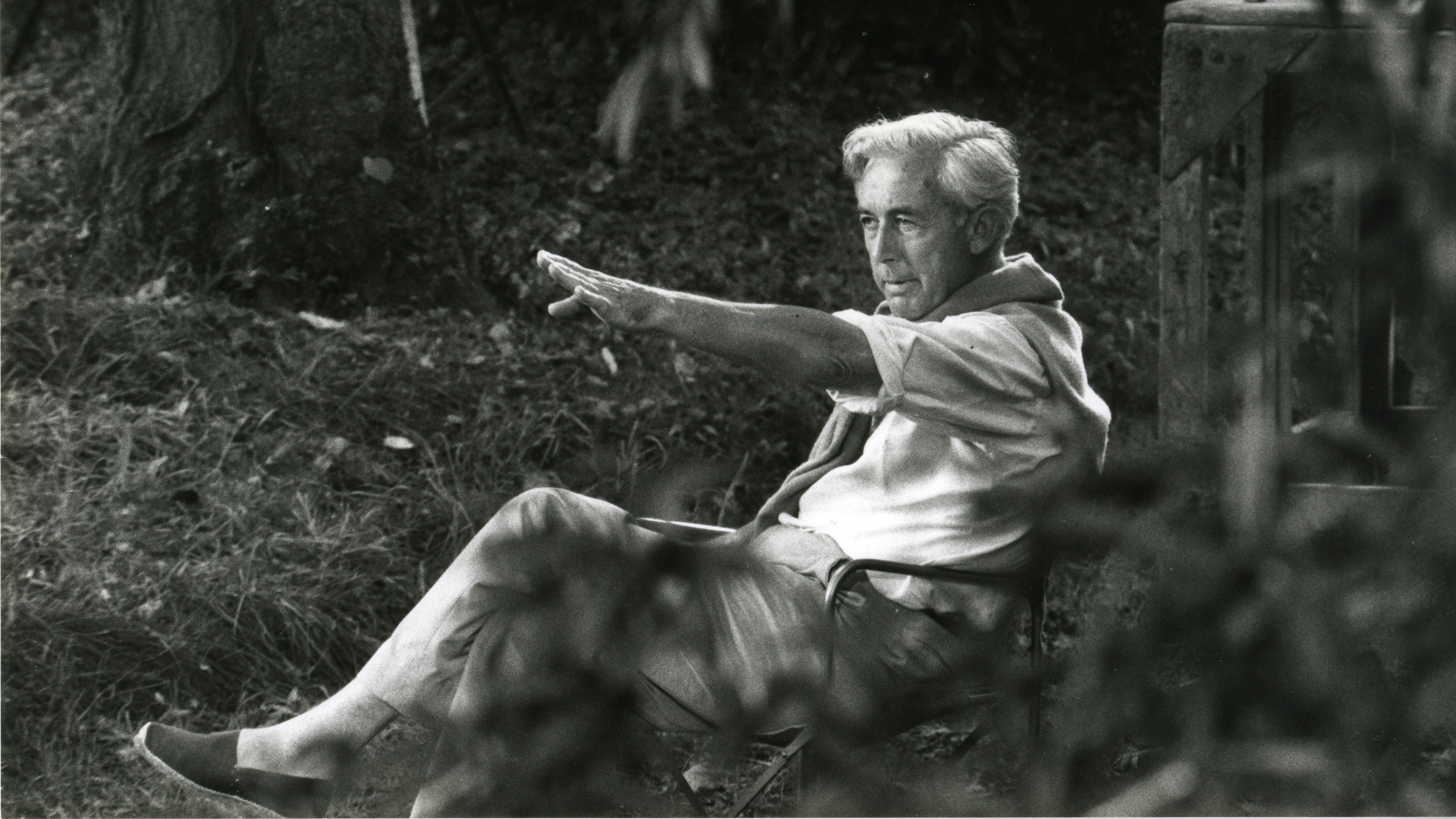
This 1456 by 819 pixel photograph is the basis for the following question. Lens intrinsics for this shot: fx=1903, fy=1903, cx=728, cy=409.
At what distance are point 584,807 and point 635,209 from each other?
235 inches

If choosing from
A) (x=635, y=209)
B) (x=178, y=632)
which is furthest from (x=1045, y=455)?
(x=635, y=209)

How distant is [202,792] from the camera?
3.18 metres

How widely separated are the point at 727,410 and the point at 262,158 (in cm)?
166

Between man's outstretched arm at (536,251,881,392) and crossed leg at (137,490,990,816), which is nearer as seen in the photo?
crossed leg at (137,490,990,816)

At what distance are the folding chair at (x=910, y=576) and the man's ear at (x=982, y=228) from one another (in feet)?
1.85

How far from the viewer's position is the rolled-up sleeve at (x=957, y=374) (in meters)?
2.52

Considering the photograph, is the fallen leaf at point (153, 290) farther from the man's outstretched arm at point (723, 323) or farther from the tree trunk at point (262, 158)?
the man's outstretched arm at point (723, 323)

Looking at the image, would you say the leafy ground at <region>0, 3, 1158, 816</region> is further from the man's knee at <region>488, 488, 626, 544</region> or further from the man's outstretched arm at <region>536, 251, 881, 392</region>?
the man's outstretched arm at <region>536, 251, 881, 392</region>

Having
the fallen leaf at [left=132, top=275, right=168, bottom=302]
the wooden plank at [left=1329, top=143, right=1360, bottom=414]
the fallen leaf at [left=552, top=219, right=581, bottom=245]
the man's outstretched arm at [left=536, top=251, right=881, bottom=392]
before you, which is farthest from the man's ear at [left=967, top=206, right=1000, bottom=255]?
the fallen leaf at [left=552, top=219, right=581, bottom=245]

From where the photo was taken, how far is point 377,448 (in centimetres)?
532

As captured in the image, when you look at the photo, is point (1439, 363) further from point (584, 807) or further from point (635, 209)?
point (635, 209)

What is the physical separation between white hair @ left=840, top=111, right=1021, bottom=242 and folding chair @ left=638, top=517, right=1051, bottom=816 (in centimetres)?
64

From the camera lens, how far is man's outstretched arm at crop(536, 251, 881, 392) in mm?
2057

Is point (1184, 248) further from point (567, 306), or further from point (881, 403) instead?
point (567, 306)
